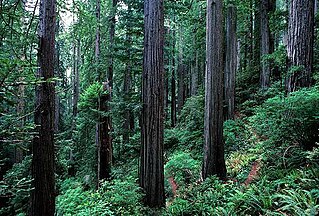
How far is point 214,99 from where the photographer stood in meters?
7.50

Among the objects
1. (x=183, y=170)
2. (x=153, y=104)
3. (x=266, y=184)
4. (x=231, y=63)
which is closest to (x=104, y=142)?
(x=183, y=170)

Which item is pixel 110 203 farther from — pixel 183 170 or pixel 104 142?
pixel 104 142

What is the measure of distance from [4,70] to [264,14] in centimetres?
1483

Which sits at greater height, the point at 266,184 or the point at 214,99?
the point at 214,99

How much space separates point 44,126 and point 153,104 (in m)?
2.66

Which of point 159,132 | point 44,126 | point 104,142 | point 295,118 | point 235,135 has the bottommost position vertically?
point 104,142

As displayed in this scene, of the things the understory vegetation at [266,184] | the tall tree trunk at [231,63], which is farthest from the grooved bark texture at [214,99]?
the tall tree trunk at [231,63]

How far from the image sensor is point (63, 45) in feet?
103

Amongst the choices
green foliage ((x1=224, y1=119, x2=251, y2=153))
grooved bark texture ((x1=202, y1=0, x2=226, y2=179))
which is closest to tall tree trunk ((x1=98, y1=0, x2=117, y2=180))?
grooved bark texture ((x1=202, y1=0, x2=226, y2=179))

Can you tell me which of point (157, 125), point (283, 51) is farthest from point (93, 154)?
point (283, 51)

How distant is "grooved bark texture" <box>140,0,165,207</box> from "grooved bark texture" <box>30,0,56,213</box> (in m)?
2.33

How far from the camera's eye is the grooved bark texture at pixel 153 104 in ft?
22.3

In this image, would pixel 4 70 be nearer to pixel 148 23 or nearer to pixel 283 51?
pixel 148 23

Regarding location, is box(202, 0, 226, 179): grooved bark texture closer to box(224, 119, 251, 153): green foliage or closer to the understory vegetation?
the understory vegetation
